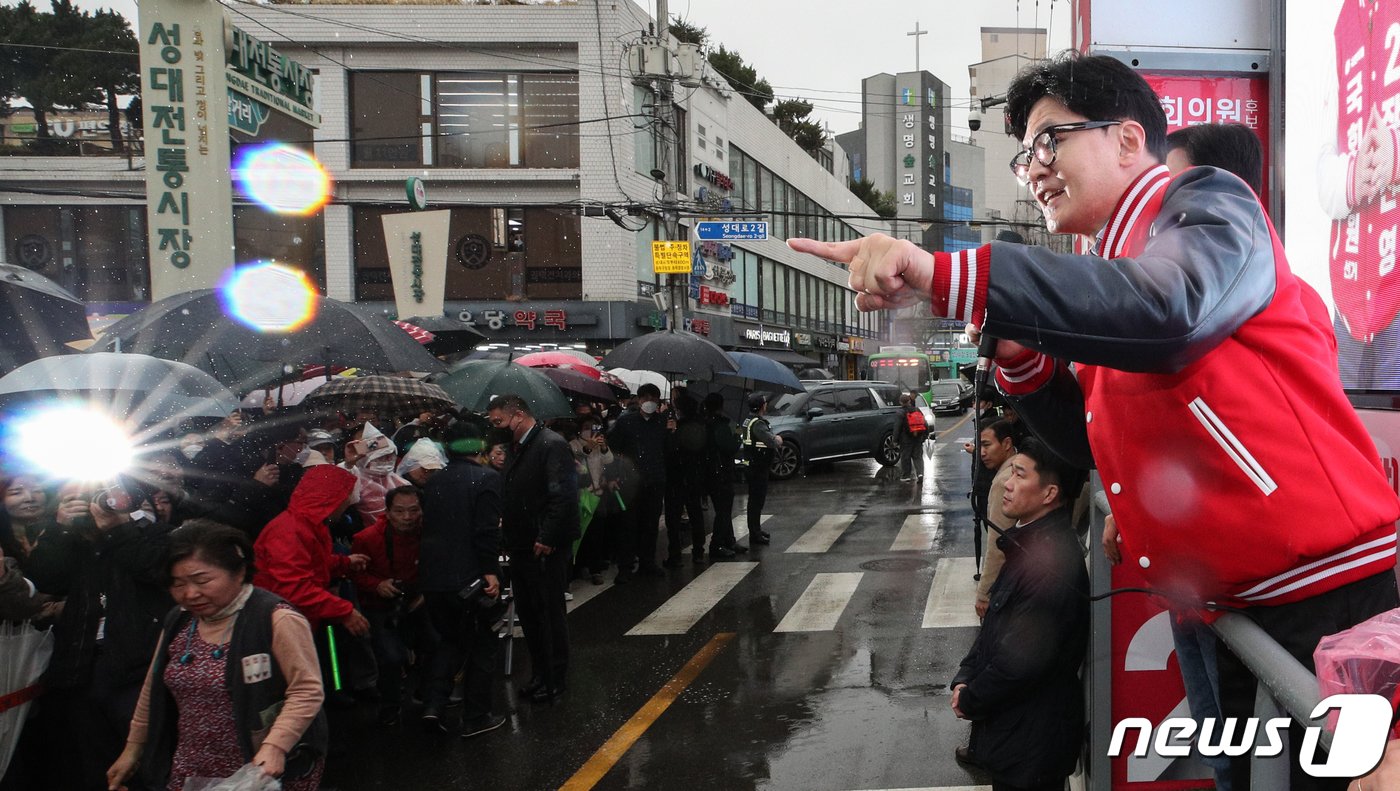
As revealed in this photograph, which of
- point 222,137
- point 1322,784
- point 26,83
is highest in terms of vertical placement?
point 26,83

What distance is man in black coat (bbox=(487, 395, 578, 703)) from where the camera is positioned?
6738mm

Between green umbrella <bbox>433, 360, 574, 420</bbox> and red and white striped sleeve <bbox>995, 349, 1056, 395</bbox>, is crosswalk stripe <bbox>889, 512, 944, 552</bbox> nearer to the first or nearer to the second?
green umbrella <bbox>433, 360, 574, 420</bbox>

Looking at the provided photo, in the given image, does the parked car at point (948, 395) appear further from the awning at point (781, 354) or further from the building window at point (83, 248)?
the building window at point (83, 248)

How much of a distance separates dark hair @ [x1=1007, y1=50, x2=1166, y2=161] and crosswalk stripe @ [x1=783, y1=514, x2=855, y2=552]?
416 inches

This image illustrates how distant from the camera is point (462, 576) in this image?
615cm

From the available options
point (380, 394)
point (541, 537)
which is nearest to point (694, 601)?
point (541, 537)

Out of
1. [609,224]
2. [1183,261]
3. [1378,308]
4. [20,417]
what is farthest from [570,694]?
[609,224]

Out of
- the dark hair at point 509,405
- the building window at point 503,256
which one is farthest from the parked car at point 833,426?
the dark hair at point 509,405

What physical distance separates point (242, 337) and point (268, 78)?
5.20 metres

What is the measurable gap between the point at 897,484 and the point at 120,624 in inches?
599

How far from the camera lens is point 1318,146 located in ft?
10.6

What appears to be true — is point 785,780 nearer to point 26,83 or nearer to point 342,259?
point 342,259

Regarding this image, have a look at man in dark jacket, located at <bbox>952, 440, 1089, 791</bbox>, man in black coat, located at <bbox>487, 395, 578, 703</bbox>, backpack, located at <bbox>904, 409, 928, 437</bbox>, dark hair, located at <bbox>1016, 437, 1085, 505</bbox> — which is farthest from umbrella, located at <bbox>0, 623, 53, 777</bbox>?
backpack, located at <bbox>904, 409, 928, 437</bbox>

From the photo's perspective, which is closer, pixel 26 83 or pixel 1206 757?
pixel 1206 757
